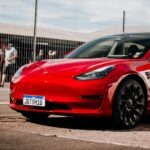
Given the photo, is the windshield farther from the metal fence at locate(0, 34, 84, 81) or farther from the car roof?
the metal fence at locate(0, 34, 84, 81)

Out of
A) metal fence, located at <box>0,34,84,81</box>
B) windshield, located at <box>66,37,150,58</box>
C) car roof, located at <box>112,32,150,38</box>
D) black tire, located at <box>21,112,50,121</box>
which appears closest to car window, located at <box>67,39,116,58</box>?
windshield, located at <box>66,37,150,58</box>

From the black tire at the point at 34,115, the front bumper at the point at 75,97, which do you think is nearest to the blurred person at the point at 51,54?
the black tire at the point at 34,115

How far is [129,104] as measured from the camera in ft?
24.9

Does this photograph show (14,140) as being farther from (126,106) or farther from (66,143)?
(126,106)

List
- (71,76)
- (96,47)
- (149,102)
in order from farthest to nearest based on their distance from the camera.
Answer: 1. (96,47)
2. (149,102)
3. (71,76)

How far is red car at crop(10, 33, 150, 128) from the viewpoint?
24.0 ft

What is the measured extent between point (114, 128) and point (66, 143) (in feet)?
5.70

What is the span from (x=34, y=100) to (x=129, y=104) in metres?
1.25

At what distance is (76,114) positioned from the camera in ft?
24.1

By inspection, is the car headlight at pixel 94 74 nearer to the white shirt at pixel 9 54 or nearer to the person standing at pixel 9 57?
the person standing at pixel 9 57

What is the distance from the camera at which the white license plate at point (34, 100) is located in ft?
24.5

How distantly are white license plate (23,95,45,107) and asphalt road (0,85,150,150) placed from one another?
0.29 metres

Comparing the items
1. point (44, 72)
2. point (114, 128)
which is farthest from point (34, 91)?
point (114, 128)

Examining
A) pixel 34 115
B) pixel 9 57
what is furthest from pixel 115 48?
pixel 9 57
